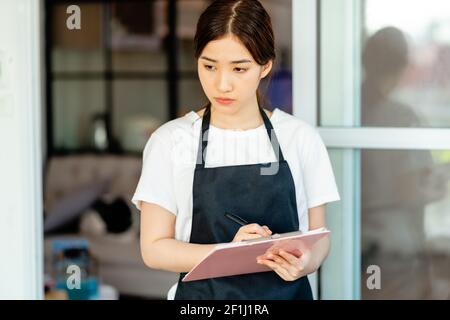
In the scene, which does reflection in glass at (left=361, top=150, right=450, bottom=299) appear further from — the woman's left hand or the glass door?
the woman's left hand

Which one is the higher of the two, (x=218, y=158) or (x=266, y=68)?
(x=266, y=68)

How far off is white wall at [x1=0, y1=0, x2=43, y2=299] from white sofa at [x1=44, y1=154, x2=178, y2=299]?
6.30ft

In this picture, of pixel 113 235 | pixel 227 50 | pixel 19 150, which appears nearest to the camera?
pixel 227 50

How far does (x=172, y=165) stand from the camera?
67.1 inches

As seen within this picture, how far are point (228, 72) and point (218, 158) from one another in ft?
0.63

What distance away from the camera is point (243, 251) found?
152cm

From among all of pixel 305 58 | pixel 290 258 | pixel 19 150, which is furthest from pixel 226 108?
pixel 19 150

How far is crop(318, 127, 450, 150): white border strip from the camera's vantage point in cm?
210

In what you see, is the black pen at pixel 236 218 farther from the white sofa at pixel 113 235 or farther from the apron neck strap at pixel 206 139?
the white sofa at pixel 113 235

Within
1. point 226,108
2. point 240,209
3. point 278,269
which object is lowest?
point 278,269

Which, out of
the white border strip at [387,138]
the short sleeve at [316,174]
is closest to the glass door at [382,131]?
the white border strip at [387,138]

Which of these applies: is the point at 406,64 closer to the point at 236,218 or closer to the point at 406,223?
the point at 406,223

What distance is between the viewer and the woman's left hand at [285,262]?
1598 millimetres

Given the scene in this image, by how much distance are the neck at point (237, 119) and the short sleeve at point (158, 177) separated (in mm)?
123
